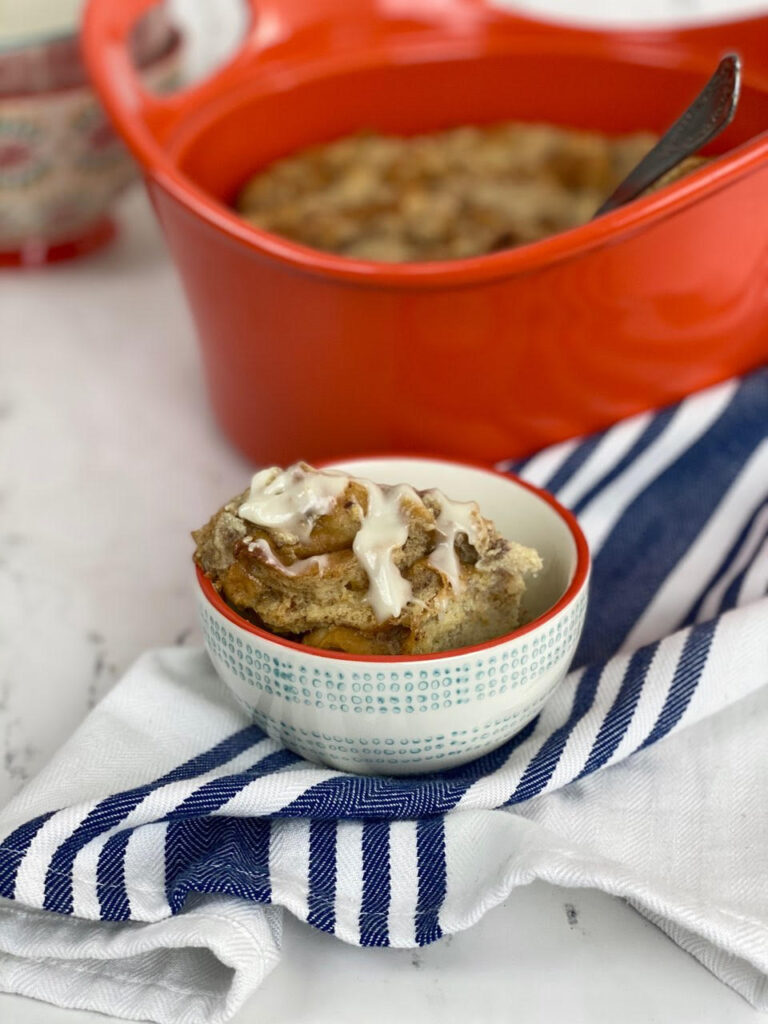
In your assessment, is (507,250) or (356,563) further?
(507,250)

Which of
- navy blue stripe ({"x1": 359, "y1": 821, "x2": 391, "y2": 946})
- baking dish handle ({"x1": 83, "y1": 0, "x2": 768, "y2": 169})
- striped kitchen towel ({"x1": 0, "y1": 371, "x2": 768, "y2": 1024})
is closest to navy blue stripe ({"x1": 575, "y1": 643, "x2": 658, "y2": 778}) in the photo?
striped kitchen towel ({"x1": 0, "y1": 371, "x2": 768, "y2": 1024})

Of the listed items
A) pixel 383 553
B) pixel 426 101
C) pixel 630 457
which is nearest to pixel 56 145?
pixel 426 101

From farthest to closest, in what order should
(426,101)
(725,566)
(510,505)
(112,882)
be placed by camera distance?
(426,101) → (725,566) → (510,505) → (112,882)

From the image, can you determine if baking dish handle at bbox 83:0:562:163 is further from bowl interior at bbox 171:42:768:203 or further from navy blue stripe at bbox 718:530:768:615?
navy blue stripe at bbox 718:530:768:615

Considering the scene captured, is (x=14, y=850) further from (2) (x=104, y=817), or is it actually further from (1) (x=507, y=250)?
(1) (x=507, y=250)

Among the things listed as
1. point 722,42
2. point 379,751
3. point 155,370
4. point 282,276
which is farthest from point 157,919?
point 722,42

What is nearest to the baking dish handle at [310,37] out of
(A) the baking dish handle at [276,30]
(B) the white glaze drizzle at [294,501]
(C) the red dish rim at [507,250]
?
(A) the baking dish handle at [276,30]

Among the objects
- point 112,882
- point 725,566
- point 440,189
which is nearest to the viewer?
point 112,882
